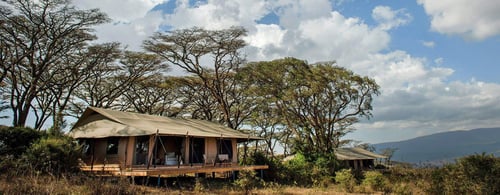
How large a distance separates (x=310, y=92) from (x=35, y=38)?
17.2 metres

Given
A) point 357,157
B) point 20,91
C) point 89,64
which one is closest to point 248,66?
point 89,64

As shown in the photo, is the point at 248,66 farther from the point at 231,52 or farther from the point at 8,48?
the point at 8,48

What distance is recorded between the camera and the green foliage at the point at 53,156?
482 inches

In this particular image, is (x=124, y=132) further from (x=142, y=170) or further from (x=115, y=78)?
(x=115, y=78)

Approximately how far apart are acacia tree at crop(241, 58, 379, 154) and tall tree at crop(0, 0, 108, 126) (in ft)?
37.9

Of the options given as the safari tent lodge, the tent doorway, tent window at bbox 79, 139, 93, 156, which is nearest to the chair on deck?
the safari tent lodge

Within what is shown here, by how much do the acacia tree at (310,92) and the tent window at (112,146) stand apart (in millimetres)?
11792

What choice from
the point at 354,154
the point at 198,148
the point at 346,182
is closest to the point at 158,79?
the point at 198,148

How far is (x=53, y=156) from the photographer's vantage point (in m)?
12.6

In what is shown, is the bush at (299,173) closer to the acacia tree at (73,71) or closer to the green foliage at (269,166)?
the green foliage at (269,166)

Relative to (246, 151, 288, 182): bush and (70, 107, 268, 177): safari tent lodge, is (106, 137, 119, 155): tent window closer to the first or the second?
(70, 107, 268, 177): safari tent lodge

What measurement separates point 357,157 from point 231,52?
22.2 metres

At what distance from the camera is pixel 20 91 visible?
20.6m

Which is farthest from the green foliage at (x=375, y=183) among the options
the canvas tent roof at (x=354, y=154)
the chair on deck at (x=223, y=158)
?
the canvas tent roof at (x=354, y=154)
